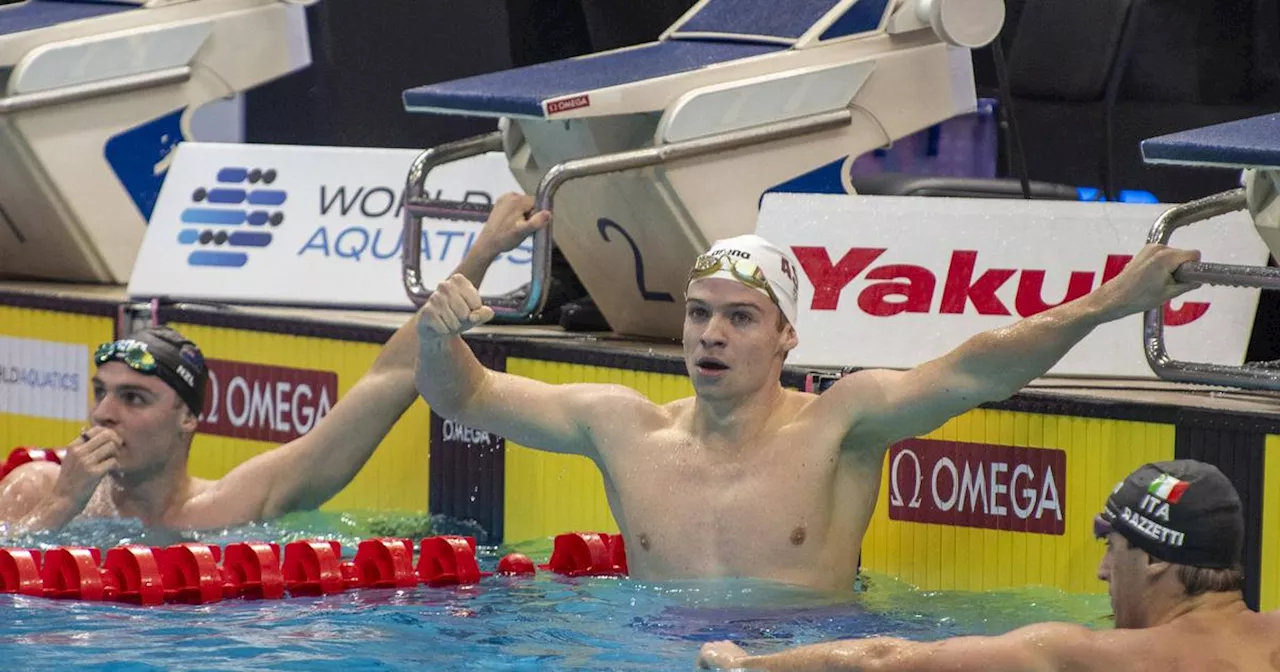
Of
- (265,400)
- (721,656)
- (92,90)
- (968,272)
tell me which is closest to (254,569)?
(721,656)

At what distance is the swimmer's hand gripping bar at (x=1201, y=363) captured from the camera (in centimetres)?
477

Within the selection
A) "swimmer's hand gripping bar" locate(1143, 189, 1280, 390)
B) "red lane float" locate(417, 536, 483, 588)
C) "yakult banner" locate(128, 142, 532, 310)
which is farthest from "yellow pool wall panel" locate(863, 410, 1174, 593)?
"yakult banner" locate(128, 142, 532, 310)

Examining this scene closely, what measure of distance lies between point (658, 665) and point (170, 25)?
4.37m

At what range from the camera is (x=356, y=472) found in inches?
244

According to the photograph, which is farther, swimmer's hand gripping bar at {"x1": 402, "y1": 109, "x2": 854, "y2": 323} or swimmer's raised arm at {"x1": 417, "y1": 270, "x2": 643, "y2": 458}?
swimmer's hand gripping bar at {"x1": 402, "y1": 109, "x2": 854, "y2": 323}

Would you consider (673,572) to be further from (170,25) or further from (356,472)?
(170,25)

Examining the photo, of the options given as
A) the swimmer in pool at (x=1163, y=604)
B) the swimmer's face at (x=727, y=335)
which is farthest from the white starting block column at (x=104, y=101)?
the swimmer in pool at (x=1163, y=604)

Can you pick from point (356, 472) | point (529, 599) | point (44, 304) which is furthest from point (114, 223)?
point (529, 599)

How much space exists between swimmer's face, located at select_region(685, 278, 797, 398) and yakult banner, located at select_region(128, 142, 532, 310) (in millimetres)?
1875

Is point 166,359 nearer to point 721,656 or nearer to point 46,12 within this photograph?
point 721,656

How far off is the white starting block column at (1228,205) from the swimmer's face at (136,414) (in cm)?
255

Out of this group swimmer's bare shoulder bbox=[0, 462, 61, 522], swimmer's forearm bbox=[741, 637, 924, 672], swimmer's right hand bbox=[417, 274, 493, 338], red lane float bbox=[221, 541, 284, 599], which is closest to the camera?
swimmer's forearm bbox=[741, 637, 924, 672]

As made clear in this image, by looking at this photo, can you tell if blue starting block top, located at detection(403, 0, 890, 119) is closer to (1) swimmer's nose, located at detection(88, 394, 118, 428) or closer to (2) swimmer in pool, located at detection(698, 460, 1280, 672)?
(1) swimmer's nose, located at detection(88, 394, 118, 428)

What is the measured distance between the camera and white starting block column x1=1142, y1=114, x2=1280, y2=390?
15.5ft
